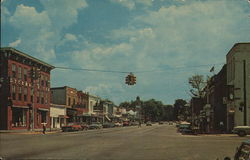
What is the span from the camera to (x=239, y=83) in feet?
150

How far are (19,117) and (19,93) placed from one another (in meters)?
3.82

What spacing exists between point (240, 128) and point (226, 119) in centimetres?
1519

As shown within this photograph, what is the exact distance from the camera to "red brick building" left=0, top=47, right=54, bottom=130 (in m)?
54.3

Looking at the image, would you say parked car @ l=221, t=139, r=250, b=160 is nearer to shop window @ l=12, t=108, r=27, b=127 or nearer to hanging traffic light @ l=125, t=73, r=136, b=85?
hanging traffic light @ l=125, t=73, r=136, b=85

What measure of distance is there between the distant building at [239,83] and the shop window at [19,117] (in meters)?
32.0

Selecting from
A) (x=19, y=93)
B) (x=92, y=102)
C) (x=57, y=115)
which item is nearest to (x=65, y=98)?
(x=57, y=115)

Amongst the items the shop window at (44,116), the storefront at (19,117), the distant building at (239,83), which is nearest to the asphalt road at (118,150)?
the distant building at (239,83)

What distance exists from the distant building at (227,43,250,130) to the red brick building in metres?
26.5

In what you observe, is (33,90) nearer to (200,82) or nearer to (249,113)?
(249,113)

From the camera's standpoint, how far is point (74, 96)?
89875 millimetres

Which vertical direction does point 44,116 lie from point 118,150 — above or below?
below

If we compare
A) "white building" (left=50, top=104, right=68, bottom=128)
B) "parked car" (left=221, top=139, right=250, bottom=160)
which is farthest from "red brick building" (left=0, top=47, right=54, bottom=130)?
"parked car" (left=221, top=139, right=250, bottom=160)

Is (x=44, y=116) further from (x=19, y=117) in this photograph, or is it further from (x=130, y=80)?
(x=130, y=80)

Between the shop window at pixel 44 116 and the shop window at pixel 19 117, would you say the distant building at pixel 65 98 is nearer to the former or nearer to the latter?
the shop window at pixel 44 116
